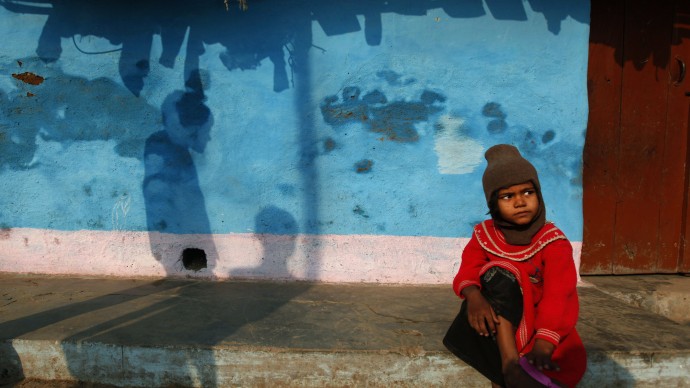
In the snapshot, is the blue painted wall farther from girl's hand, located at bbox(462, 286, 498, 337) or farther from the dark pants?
girl's hand, located at bbox(462, 286, 498, 337)

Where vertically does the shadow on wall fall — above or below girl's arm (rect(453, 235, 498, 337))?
above

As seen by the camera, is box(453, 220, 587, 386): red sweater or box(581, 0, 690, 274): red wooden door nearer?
box(453, 220, 587, 386): red sweater

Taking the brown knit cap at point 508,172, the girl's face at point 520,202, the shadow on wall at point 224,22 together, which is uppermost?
the shadow on wall at point 224,22

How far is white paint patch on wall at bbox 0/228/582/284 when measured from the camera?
11.8 feet

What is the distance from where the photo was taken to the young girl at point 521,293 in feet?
5.47

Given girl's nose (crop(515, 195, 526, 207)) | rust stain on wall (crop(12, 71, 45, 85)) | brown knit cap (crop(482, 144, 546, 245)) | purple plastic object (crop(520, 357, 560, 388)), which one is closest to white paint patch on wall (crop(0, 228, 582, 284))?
rust stain on wall (crop(12, 71, 45, 85))

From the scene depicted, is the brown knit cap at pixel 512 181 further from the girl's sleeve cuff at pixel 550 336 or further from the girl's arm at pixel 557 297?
the girl's sleeve cuff at pixel 550 336

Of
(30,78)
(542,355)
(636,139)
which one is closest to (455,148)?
(636,139)

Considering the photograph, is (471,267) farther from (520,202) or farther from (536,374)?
(536,374)

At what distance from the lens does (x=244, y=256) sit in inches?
145

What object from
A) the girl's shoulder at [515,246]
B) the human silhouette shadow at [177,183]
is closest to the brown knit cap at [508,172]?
the girl's shoulder at [515,246]

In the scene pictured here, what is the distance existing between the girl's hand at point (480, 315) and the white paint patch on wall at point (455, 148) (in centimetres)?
187

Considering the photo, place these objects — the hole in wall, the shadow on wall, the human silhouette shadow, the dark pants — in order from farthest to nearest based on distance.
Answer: the hole in wall, the human silhouette shadow, the shadow on wall, the dark pants

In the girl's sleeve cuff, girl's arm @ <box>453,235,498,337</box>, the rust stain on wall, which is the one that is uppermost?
the rust stain on wall
